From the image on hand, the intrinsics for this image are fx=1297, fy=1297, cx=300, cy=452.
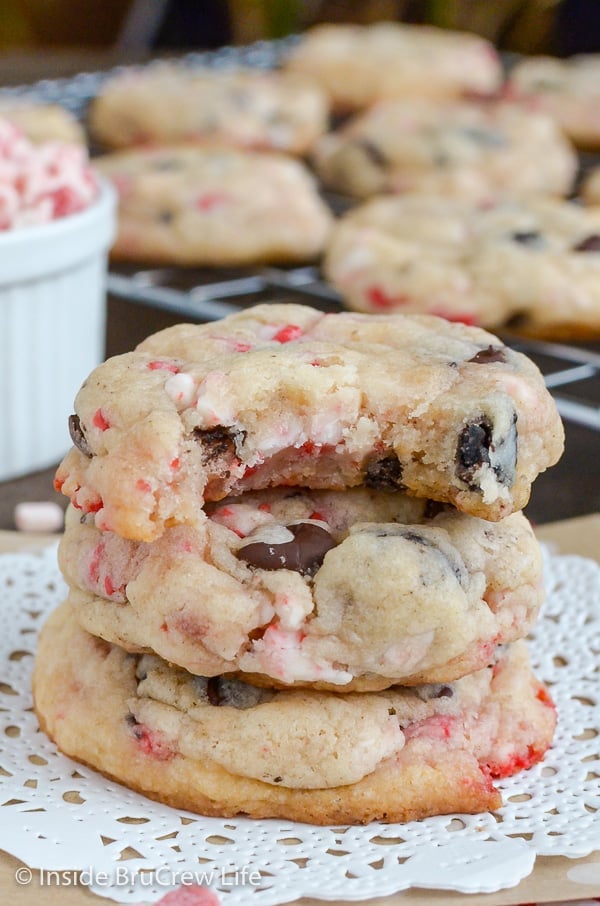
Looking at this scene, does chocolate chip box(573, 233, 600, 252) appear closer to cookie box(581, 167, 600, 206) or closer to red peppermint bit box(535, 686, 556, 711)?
cookie box(581, 167, 600, 206)

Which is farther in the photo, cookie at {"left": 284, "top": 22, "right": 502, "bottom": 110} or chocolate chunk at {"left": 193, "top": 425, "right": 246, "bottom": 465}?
cookie at {"left": 284, "top": 22, "right": 502, "bottom": 110}

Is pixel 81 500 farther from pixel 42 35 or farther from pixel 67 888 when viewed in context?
pixel 42 35

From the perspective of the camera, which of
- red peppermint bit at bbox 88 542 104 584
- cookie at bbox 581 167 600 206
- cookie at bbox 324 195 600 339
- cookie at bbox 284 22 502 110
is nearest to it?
red peppermint bit at bbox 88 542 104 584

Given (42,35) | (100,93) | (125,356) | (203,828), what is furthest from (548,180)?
(42,35)

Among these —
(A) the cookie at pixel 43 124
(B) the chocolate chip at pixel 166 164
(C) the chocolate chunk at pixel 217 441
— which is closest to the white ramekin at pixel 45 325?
(C) the chocolate chunk at pixel 217 441

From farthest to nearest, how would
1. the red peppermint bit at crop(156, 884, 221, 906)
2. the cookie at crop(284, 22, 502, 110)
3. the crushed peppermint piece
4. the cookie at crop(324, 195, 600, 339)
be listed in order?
the cookie at crop(284, 22, 502, 110), the cookie at crop(324, 195, 600, 339), the crushed peppermint piece, the red peppermint bit at crop(156, 884, 221, 906)

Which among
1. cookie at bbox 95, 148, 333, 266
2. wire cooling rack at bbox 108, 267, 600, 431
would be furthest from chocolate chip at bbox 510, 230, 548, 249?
cookie at bbox 95, 148, 333, 266
